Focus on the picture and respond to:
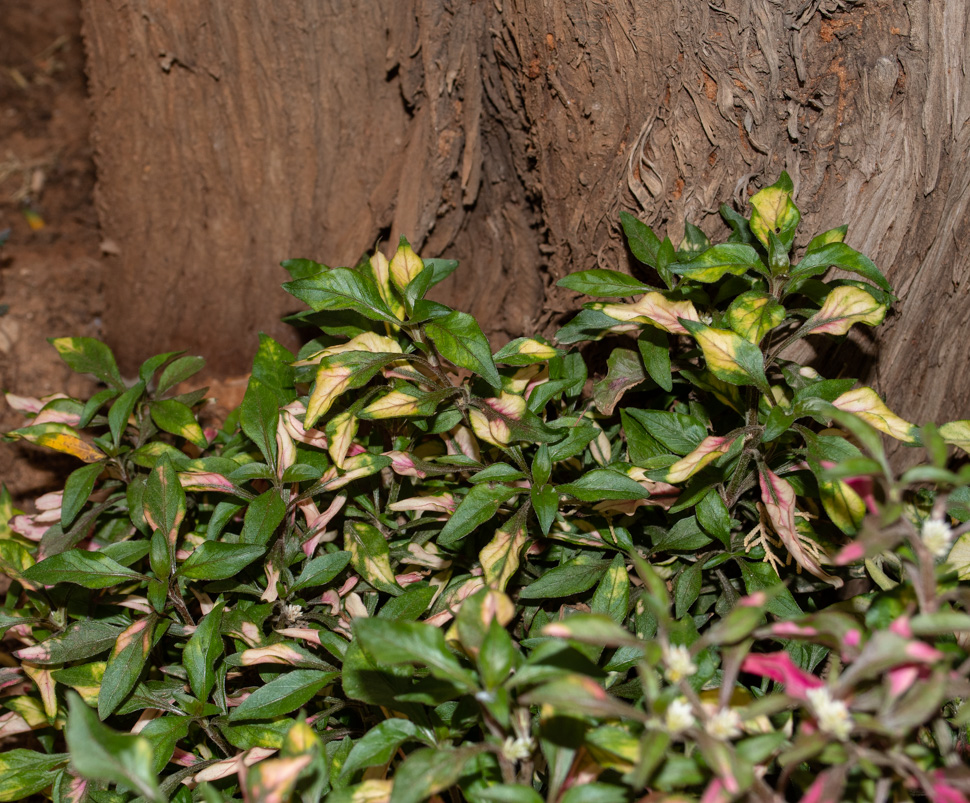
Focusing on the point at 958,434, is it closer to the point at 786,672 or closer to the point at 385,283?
the point at 786,672

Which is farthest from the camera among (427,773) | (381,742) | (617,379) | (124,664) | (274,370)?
(274,370)

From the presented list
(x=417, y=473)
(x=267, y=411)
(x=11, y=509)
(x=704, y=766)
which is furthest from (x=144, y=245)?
(x=704, y=766)

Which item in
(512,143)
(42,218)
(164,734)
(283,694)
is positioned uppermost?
(512,143)

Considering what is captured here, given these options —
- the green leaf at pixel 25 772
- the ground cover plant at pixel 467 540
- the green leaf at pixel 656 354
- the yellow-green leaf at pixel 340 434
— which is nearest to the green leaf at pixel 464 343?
the ground cover plant at pixel 467 540

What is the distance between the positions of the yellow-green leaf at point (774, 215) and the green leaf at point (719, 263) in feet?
0.20

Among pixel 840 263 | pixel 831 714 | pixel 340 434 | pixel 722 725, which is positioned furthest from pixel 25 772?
pixel 840 263

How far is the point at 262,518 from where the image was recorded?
4.90 feet

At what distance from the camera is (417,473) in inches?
61.1

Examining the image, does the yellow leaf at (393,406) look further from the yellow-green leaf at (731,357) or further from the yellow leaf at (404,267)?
the yellow-green leaf at (731,357)

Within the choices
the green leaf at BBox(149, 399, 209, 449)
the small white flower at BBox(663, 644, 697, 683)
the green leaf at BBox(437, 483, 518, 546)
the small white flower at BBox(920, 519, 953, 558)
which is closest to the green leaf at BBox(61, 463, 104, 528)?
the green leaf at BBox(149, 399, 209, 449)

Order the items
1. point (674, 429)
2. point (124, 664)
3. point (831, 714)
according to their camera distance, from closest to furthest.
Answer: point (831, 714) → point (124, 664) → point (674, 429)

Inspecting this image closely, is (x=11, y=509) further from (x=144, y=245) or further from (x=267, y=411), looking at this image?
(x=144, y=245)

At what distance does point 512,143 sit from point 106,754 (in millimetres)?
1763

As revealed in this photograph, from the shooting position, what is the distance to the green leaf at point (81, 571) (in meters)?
1.46
